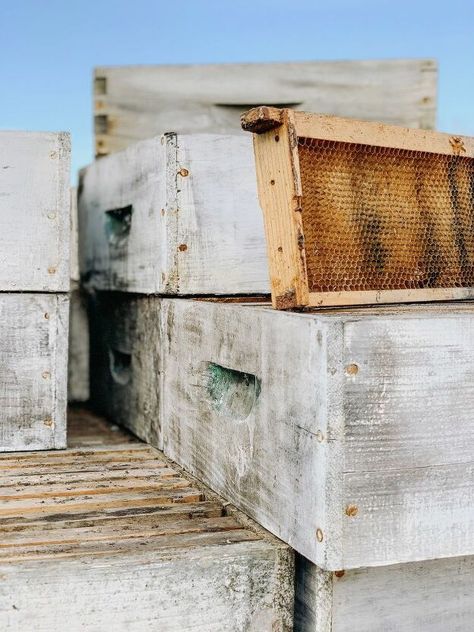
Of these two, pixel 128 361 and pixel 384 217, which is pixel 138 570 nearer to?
pixel 384 217

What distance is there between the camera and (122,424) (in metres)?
3.01

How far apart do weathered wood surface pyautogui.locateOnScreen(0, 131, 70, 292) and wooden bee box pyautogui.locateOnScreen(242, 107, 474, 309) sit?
31.7 inches

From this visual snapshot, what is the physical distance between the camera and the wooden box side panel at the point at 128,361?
2.62 m

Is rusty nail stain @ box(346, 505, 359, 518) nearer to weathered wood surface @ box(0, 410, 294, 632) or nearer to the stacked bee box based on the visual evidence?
weathered wood surface @ box(0, 410, 294, 632)

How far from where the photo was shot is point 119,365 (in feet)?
10.3

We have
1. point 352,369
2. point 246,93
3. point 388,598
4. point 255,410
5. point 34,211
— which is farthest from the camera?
point 246,93

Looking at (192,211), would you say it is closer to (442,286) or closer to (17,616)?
(442,286)

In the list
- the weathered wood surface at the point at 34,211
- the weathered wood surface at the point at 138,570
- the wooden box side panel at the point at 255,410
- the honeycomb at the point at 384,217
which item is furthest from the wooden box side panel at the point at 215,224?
the weathered wood surface at the point at 138,570

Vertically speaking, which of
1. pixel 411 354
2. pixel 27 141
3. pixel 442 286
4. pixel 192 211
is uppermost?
pixel 27 141

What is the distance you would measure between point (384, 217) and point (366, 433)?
0.64 metres

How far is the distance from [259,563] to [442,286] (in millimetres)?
834

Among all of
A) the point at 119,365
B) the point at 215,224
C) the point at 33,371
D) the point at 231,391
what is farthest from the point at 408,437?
the point at 119,365

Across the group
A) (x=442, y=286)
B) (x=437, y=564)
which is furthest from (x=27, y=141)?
(x=437, y=564)

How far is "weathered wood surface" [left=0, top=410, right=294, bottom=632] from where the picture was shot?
5.18 ft
